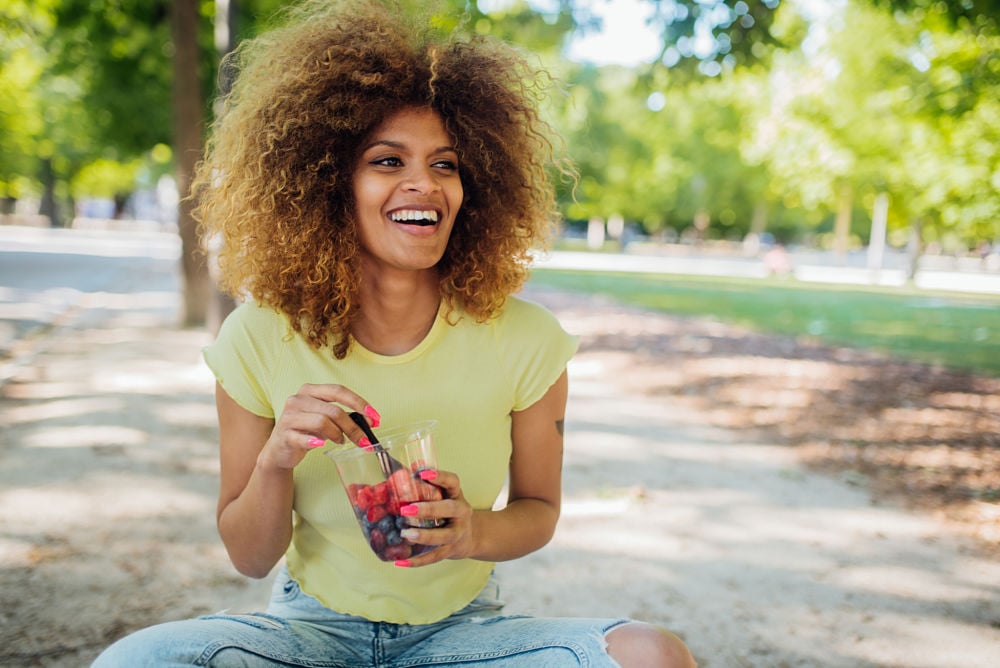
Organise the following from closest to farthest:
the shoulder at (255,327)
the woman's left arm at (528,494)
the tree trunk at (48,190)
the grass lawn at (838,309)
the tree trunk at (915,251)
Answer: the woman's left arm at (528,494) → the shoulder at (255,327) → the grass lawn at (838,309) → the tree trunk at (915,251) → the tree trunk at (48,190)

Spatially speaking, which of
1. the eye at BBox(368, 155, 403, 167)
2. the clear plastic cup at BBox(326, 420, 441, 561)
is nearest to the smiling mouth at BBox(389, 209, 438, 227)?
the eye at BBox(368, 155, 403, 167)

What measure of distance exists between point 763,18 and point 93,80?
1126 cm

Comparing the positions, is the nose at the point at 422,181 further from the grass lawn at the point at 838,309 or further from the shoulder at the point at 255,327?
the grass lawn at the point at 838,309

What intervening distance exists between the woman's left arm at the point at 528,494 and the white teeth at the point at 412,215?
495 mm

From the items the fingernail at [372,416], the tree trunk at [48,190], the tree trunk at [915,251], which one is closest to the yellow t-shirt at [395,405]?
the fingernail at [372,416]

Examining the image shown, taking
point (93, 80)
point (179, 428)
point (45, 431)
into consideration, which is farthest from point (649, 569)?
point (93, 80)

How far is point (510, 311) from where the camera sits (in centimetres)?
201

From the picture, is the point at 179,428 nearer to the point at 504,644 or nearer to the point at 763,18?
the point at 504,644

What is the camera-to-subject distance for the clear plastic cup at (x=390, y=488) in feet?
4.70

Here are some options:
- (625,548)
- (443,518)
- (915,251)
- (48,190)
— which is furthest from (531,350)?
(48,190)

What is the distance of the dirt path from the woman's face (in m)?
1.86

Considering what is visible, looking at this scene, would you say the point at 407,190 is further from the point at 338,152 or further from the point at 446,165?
the point at 338,152

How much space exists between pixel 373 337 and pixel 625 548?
2.35 m

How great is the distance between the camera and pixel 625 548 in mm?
3854
